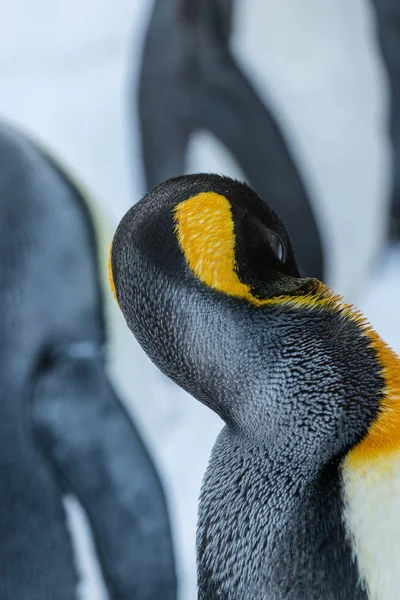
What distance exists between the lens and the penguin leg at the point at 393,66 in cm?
166

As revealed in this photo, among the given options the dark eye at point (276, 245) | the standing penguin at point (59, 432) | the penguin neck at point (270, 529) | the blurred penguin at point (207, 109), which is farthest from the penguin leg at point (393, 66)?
the penguin neck at point (270, 529)

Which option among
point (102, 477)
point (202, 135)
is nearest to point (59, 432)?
point (102, 477)

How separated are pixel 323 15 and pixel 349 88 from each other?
0.55 ft

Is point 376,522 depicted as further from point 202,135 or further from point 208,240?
point 202,135

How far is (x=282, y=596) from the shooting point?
0.64 metres

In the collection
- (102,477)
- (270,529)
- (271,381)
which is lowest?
(102,477)

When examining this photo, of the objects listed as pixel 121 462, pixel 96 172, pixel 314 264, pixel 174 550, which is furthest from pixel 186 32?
pixel 174 550

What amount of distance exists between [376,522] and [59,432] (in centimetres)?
61

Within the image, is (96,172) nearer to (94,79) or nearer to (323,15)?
(94,79)

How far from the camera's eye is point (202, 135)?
1611 mm

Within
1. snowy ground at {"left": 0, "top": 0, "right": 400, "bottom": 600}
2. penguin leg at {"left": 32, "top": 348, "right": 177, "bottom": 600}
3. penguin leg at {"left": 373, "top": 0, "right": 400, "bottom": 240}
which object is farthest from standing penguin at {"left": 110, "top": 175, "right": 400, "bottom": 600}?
penguin leg at {"left": 373, "top": 0, "right": 400, "bottom": 240}

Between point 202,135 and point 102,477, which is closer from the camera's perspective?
point 102,477

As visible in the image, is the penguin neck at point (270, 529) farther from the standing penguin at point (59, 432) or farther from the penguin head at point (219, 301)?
the standing penguin at point (59, 432)

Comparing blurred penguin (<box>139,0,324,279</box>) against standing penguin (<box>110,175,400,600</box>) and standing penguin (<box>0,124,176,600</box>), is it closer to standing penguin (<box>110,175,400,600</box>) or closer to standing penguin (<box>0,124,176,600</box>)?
standing penguin (<box>0,124,176,600</box>)
